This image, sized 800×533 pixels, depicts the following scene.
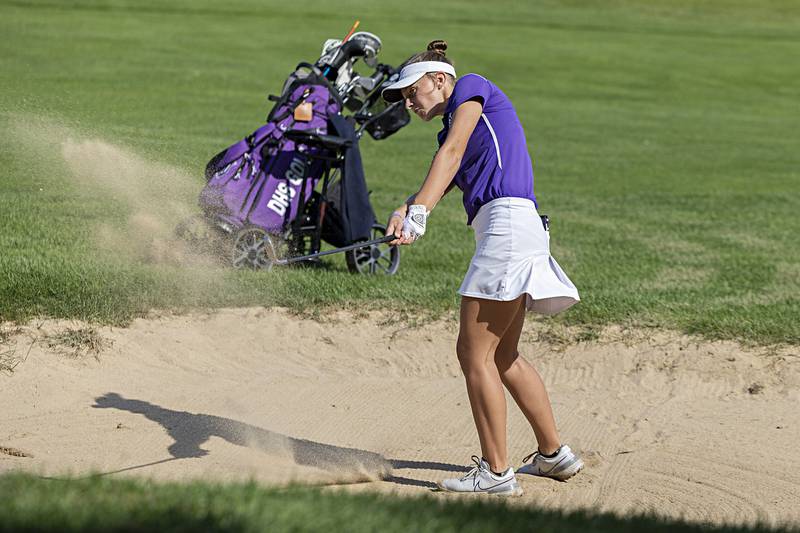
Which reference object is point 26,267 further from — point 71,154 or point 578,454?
point 578,454

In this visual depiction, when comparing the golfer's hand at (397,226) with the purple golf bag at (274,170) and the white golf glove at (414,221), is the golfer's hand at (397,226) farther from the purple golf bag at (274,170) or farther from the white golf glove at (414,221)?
the purple golf bag at (274,170)

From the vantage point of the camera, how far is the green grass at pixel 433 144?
8812 millimetres

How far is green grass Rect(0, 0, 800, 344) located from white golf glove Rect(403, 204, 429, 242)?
3482 mm

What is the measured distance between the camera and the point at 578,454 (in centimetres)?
645

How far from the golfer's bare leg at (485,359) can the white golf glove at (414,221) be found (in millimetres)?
482

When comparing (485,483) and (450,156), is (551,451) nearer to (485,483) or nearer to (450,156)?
(485,483)

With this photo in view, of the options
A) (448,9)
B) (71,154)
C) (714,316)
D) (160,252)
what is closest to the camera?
(714,316)

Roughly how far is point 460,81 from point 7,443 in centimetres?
315

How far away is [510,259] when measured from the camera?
527 centimetres

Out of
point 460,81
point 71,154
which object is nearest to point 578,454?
point 460,81

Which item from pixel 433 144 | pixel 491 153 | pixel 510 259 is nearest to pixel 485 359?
pixel 510 259

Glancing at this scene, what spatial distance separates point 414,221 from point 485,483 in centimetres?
137

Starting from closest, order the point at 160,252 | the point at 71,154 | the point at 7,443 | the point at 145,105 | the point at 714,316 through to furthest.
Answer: the point at 7,443, the point at 714,316, the point at 160,252, the point at 71,154, the point at 145,105

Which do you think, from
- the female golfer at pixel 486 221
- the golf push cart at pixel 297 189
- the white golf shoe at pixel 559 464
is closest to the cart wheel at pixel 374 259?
the golf push cart at pixel 297 189
